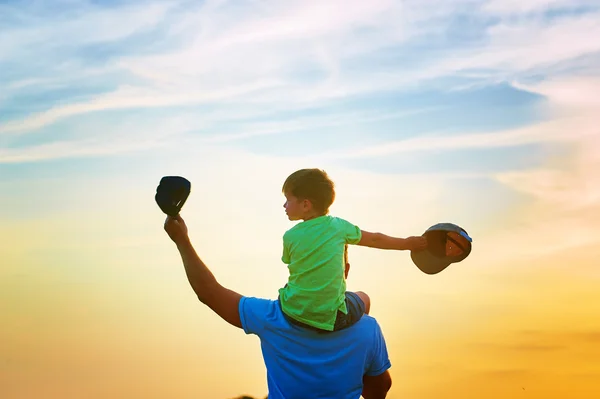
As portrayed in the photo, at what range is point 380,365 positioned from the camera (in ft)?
22.2

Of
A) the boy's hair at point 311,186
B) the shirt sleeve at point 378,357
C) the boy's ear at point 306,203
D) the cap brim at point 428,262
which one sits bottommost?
the shirt sleeve at point 378,357

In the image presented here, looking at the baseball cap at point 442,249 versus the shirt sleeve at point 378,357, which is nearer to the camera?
the shirt sleeve at point 378,357

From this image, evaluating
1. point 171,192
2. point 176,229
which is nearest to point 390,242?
point 176,229

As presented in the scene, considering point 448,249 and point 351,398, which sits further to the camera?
point 448,249

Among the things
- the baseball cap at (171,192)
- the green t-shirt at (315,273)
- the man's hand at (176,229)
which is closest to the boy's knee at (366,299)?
the green t-shirt at (315,273)

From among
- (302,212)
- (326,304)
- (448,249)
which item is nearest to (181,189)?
(302,212)

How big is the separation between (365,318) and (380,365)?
447mm

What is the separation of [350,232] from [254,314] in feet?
3.50

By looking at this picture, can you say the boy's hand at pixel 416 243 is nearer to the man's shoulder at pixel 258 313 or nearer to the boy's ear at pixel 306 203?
the boy's ear at pixel 306 203

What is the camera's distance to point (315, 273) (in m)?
6.25

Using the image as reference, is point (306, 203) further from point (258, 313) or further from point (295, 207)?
point (258, 313)

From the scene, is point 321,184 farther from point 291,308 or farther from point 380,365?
point 380,365

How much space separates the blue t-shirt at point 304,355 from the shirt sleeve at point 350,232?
71 centimetres

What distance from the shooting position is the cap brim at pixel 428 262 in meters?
7.50
